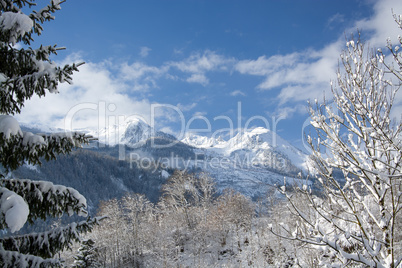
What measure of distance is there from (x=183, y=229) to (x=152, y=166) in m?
148

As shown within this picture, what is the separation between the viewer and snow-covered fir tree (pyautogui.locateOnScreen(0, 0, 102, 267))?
3.56 metres

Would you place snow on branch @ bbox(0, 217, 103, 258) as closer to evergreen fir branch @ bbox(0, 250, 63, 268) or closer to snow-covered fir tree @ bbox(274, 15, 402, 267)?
evergreen fir branch @ bbox(0, 250, 63, 268)

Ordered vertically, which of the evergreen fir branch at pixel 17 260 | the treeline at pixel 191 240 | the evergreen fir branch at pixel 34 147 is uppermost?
the evergreen fir branch at pixel 34 147

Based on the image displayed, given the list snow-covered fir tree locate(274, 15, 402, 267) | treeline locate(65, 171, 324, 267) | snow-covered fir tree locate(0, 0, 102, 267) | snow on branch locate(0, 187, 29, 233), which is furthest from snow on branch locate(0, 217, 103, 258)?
treeline locate(65, 171, 324, 267)

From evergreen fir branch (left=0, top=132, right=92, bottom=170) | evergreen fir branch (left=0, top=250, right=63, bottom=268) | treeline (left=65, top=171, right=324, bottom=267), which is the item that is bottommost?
treeline (left=65, top=171, right=324, bottom=267)

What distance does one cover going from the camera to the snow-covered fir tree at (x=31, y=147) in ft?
11.7

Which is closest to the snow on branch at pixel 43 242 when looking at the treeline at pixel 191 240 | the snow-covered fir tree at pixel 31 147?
the snow-covered fir tree at pixel 31 147

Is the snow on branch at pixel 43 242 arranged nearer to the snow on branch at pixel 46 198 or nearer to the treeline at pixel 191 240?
the snow on branch at pixel 46 198

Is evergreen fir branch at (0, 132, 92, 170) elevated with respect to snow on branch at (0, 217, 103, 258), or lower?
elevated

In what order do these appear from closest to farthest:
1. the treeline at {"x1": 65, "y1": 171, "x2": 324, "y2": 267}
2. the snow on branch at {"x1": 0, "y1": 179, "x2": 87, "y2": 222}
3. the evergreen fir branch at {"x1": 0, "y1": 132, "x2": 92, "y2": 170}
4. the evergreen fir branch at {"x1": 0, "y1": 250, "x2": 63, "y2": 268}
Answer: the evergreen fir branch at {"x1": 0, "y1": 250, "x2": 63, "y2": 268} < the evergreen fir branch at {"x1": 0, "y1": 132, "x2": 92, "y2": 170} < the snow on branch at {"x1": 0, "y1": 179, "x2": 87, "y2": 222} < the treeline at {"x1": 65, "y1": 171, "x2": 324, "y2": 267}

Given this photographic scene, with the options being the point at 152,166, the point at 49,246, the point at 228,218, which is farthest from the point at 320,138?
the point at 152,166

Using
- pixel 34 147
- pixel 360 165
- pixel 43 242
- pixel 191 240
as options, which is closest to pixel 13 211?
pixel 34 147

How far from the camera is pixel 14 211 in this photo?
9.30 ft

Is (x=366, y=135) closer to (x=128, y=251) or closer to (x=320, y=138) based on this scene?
(x=320, y=138)
